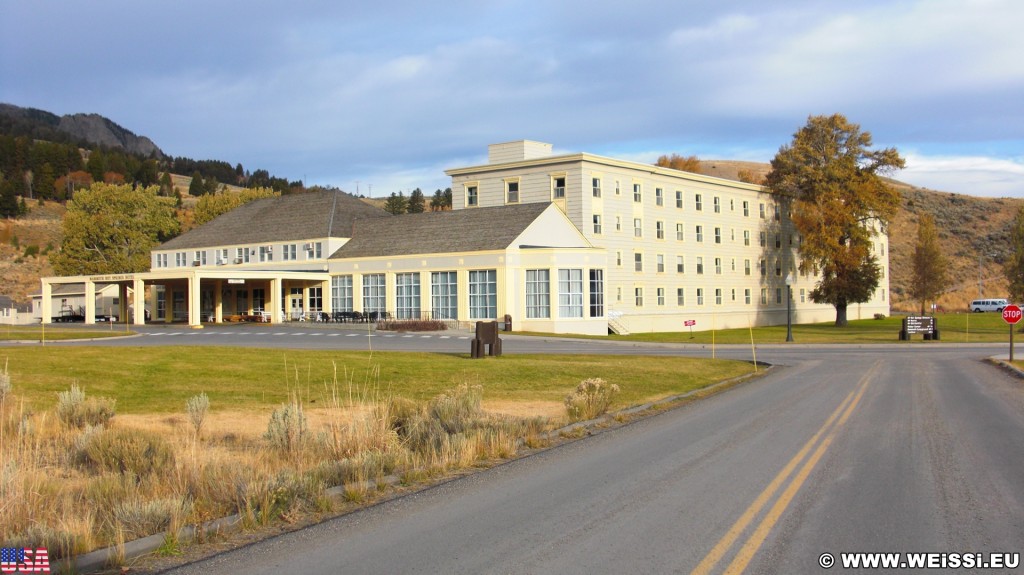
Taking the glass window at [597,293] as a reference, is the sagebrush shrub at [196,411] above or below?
below

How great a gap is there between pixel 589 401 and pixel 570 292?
127 ft

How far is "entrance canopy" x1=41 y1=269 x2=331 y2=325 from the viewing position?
59.3 meters

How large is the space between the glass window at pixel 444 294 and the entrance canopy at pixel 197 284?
10654 mm

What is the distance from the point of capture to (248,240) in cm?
7444

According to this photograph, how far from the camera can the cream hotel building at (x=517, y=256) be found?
55625mm

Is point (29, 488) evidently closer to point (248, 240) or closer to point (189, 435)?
point (189, 435)

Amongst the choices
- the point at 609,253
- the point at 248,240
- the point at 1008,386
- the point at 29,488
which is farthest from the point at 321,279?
the point at 29,488

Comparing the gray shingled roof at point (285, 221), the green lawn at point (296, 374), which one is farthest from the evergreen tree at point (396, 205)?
the green lawn at point (296, 374)

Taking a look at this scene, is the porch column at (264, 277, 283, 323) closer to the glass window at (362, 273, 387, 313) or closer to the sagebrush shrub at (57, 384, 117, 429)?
the glass window at (362, 273, 387, 313)

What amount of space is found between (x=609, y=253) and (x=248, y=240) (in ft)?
103

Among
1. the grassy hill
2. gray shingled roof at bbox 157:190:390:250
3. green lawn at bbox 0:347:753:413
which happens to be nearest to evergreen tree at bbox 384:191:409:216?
the grassy hill

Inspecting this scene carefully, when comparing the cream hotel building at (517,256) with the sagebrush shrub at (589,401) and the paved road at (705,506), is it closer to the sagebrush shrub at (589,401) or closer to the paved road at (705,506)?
the sagebrush shrub at (589,401)

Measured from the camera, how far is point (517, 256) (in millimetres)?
54625

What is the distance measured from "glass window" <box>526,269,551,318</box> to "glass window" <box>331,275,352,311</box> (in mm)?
15825
